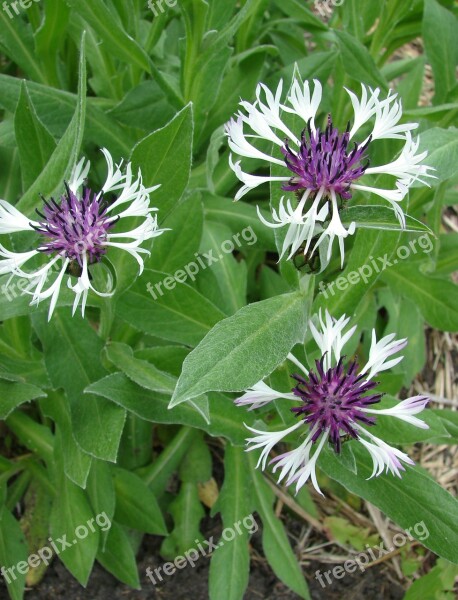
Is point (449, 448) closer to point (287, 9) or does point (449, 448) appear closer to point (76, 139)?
point (287, 9)

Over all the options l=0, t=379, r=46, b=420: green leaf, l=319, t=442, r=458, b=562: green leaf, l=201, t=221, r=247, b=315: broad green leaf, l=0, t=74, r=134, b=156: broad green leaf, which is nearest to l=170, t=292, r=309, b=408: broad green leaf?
l=319, t=442, r=458, b=562: green leaf

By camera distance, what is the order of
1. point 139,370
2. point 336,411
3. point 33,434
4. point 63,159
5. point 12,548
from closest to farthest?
1. point 336,411
2. point 63,159
3. point 139,370
4. point 12,548
5. point 33,434

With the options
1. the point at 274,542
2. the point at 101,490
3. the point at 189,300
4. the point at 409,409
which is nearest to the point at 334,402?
the point at 409,409

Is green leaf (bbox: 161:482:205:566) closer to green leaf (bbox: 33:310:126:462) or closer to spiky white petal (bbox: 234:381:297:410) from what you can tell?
green leaf (bbox: 33:310:126:462)

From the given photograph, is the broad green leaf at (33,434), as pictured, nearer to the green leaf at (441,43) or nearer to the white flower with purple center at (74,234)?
the white flower with purple center at (74,234)

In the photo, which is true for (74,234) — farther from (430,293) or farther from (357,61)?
(430,293)
